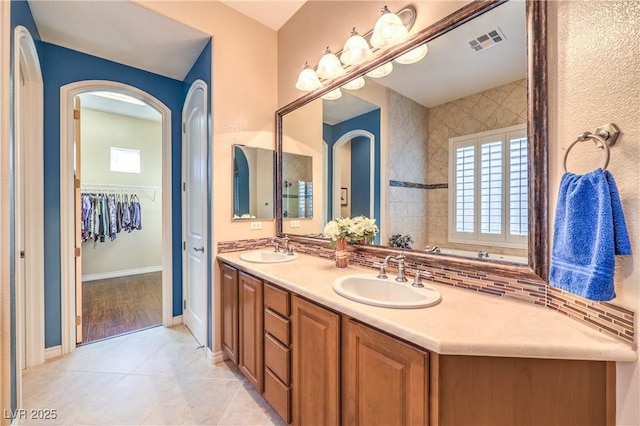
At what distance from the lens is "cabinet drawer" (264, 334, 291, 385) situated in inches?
56.4

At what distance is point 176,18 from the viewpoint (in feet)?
6.55

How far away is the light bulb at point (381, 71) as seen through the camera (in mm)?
1615

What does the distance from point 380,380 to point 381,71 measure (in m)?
1.66

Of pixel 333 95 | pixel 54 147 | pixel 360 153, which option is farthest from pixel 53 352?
pixel 333 95

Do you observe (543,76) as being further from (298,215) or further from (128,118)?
(128,118)

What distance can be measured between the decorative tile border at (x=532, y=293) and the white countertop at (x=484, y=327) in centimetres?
3

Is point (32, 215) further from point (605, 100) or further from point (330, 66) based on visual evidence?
point (605, 100)

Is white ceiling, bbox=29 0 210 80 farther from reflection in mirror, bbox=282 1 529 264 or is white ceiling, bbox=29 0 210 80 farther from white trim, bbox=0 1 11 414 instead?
reflection in mirror, bbox=282 1 529 264

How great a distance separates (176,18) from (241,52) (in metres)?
0.51

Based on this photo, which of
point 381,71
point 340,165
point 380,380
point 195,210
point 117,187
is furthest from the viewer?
Result: point 117,187

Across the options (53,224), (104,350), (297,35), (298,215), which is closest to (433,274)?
(298,215)

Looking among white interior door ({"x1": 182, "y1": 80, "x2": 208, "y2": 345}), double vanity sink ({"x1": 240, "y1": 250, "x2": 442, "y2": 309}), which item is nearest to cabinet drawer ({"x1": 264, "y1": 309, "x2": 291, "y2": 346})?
double vanity sink ({"x1": 240, "y1": 250, "x2": 442, "y2": 309})

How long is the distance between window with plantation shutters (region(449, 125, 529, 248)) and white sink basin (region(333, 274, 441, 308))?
1.10ft

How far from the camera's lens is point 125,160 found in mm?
4777
